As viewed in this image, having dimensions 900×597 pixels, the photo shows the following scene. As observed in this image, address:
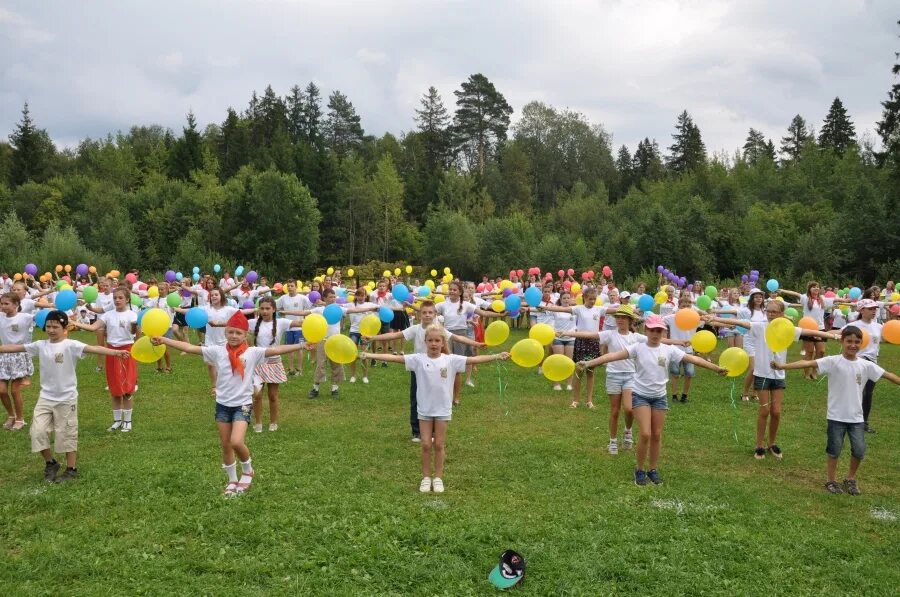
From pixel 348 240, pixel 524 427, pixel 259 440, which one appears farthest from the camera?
pixel 348 240

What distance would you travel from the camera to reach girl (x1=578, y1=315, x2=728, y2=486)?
7031 mm

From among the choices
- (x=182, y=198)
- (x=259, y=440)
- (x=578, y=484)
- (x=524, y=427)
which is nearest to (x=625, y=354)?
(x=578, y=484)

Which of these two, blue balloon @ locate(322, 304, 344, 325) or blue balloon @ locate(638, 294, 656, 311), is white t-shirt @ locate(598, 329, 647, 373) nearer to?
blue balloon @ locate(638, 294, 656, 311)

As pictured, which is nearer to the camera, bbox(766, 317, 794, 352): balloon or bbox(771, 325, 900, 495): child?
bbox(771, 325, 900, 495): child

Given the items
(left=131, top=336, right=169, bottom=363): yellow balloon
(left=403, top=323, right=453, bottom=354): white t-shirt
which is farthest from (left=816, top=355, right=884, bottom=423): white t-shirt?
(left=131, top=336, right=169, bottom=363): yellow balloon

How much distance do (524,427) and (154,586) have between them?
602 centimetres

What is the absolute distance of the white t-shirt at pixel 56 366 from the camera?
22.9 feet

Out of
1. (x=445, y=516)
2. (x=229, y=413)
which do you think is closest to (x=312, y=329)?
(x=229, y=413)

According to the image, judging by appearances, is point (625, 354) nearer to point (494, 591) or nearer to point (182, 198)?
point (494, 591)

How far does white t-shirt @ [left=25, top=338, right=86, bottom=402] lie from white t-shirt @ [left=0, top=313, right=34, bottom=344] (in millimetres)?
2396

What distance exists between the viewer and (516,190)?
6856 centimetres

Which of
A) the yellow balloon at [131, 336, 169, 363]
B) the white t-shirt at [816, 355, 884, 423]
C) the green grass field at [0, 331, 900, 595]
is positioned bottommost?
the green grass field at [0, 331, 900, 595]

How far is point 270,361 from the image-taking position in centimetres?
925

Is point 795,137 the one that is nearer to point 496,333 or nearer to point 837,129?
point 837,129
